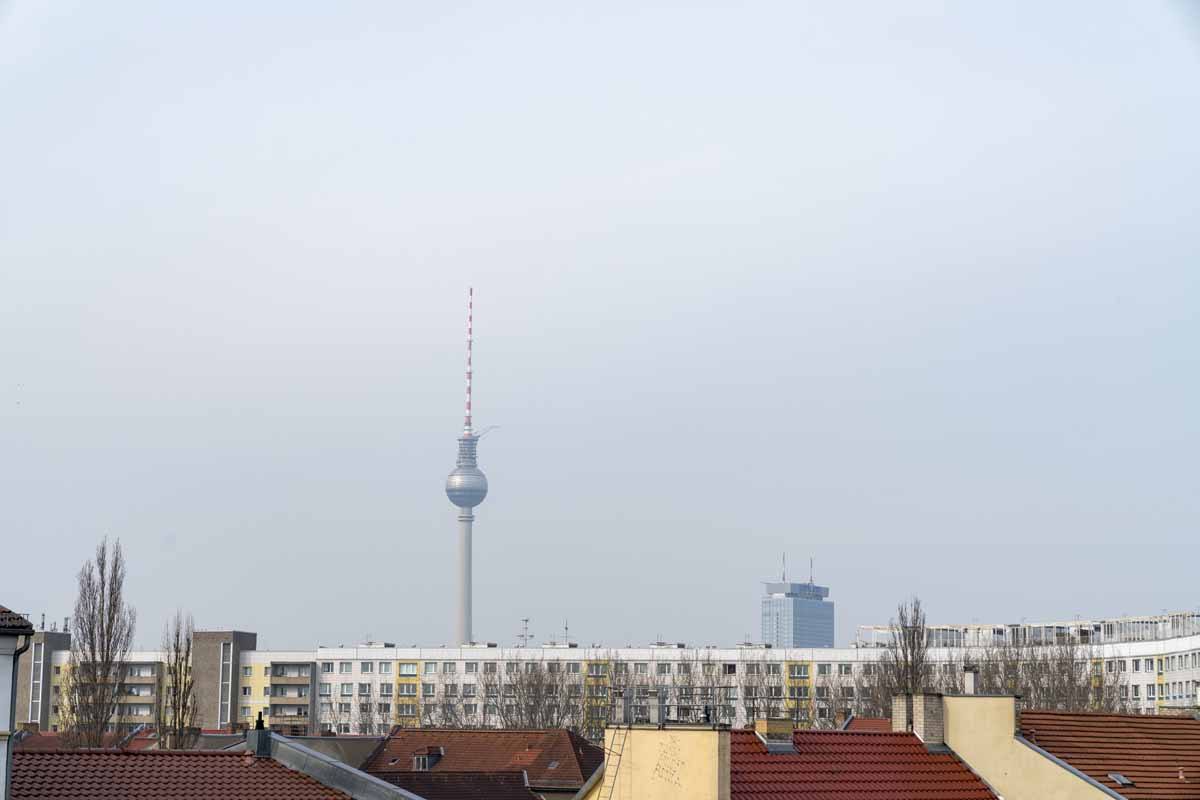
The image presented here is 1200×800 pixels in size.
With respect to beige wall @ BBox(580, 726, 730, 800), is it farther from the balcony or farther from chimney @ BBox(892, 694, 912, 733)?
the balcony

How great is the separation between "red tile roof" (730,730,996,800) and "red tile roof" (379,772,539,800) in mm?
21657

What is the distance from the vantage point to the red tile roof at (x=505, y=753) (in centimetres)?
7431

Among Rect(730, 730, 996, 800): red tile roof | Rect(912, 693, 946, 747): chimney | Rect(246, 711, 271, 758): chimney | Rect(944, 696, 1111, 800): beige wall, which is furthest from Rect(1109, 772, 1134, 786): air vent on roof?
Rect(246, 711, 271, 758): chimney

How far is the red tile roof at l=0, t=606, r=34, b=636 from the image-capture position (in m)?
28.1

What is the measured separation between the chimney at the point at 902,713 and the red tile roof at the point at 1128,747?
2674 millimetres

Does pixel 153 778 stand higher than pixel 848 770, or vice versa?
pixel 153 778

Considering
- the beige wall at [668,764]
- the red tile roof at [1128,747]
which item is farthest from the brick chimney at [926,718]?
the beige wall at [668,764]

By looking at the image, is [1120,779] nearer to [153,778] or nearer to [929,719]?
[929,719]

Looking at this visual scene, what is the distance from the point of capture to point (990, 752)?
38750mm

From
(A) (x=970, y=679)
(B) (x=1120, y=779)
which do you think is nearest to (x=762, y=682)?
(A) (x=970, y=679)

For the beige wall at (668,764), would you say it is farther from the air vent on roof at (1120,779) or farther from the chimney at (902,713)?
the air vent on roof at (1120,779)

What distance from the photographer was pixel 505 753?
252 feet

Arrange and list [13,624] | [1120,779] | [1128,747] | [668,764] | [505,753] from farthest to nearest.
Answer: [505,753] → [1128,747] → [1120,779] → [668,764] → [13,624]

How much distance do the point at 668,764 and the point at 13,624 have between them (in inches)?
486
